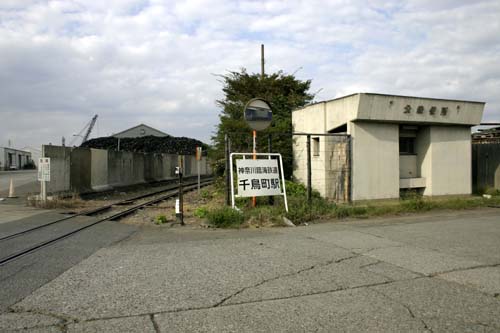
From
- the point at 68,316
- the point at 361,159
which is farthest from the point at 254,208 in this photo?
the point at 68,316

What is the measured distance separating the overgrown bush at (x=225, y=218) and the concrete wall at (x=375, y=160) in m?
4.88

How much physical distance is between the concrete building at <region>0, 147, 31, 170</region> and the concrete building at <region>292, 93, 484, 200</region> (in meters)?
62.3

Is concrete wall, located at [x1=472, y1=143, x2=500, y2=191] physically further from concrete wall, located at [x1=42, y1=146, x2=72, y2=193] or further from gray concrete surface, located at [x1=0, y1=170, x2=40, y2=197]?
gray concrete surface, located at [x1=0, y1=170, x2=40, y2=197]

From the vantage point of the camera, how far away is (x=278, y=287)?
5500 millimetres

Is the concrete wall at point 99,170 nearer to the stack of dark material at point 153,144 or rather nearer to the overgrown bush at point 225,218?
the overgrown bush at point 225,218

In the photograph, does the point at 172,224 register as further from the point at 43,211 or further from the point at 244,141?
the point at 244,141

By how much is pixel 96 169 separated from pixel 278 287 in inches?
730

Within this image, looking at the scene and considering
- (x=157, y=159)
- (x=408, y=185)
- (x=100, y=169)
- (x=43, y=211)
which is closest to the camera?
(x=43, y=211)

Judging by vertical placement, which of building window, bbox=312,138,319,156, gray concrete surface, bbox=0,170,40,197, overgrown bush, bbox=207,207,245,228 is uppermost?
building window, bbox=312,138,319,156

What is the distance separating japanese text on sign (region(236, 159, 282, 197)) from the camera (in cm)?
1130

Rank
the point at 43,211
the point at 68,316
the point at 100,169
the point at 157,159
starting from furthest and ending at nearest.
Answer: the point at 157,159 → the point at 100,169 → the point at 43,211 → the point at 68,316

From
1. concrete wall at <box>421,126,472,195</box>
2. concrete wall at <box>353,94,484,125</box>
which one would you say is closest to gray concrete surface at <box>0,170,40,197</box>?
concrete wall at <box>353,94,484,125</box>

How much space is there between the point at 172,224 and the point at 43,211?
204 inches

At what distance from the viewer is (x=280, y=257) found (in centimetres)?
709
